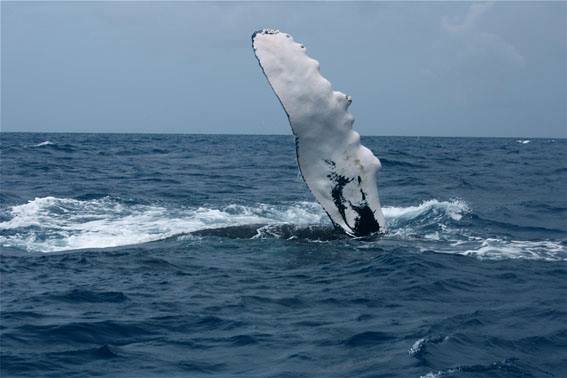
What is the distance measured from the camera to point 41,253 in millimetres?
12070

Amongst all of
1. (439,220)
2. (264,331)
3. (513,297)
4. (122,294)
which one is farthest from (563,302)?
(439,220)

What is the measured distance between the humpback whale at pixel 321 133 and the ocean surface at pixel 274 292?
80cm

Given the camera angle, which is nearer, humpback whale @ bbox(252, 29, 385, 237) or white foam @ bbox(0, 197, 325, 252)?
humpback whale @ bbox(252, 29, 385, 237)

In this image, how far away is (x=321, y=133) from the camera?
10875 mm

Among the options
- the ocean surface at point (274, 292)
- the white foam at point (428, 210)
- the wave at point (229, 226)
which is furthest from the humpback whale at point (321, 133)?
the white foam at point (428, 210)

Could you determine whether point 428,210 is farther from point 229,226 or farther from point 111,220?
point 111,220

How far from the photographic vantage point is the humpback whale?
1055 cm

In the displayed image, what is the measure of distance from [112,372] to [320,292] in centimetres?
337

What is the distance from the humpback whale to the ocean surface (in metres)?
0.80

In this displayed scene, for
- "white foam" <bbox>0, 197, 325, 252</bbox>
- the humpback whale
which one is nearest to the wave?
"white foam" <bbox>0, 197, 325, 252</bbox>

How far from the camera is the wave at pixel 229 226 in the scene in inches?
493

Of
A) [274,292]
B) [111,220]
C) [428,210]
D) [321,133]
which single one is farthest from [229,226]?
[428,210]

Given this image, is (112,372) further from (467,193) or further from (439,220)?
(467,193)

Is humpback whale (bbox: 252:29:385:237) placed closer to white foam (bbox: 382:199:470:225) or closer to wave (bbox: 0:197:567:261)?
wave (bbox: 0:197:567:261)
